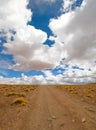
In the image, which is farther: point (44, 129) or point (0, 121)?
point (0, 121)

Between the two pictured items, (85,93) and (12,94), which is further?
(85,93)

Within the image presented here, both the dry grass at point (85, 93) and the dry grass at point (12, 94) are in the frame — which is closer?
the dry grass at point (12, 94)

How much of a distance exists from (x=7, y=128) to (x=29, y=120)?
175cm

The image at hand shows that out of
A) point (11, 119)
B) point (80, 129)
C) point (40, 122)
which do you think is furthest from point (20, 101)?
point (80, 129)

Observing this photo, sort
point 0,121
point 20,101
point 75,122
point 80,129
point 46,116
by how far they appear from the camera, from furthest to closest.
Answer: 1. point 20,101
2. point 46,116
3. point 0,121
4. point 75,122
5. point 80,129

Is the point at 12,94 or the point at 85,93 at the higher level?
the point at 85,93

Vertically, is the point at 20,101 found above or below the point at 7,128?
above

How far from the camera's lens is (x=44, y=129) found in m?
9.35

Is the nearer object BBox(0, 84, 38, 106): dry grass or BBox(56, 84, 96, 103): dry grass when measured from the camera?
BBox(0, 84, 38, 106): dry grass

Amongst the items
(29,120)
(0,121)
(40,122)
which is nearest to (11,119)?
(0,121)

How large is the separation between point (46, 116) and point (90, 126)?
3.53 meters

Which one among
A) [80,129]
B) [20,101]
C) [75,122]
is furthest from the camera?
[20,101]

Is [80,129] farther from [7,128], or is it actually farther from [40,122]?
[7,128]

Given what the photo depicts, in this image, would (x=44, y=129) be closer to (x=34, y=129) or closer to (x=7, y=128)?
(x=34, y=129)
